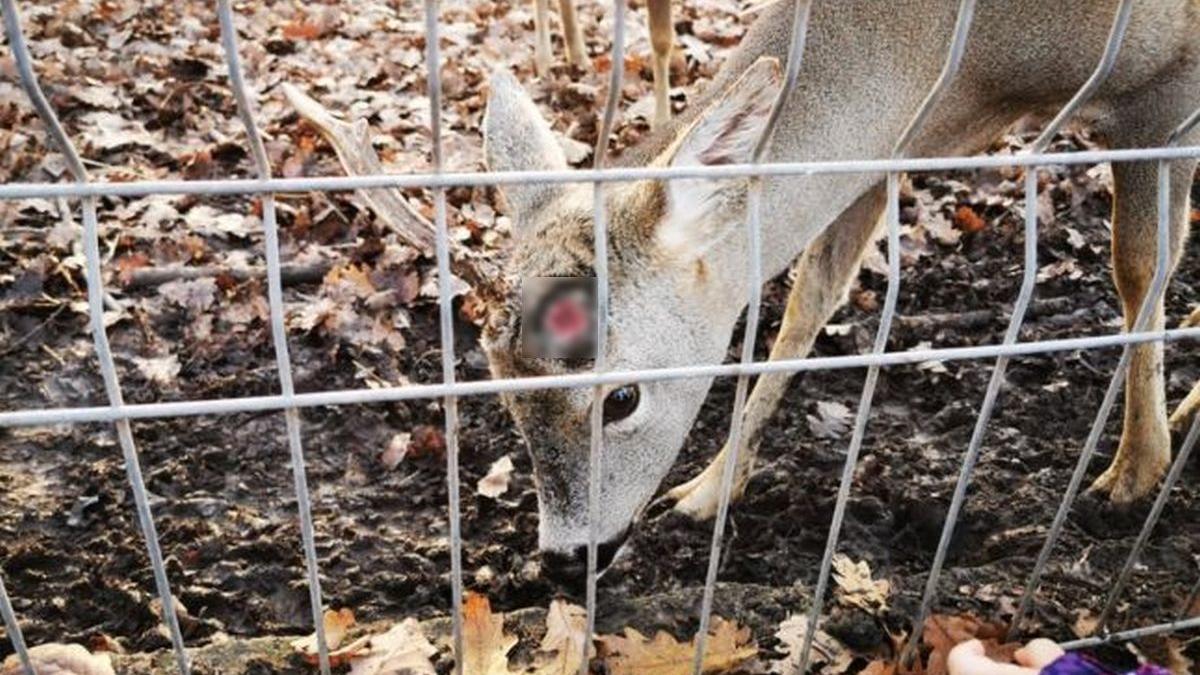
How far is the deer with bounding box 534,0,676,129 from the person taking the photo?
6.07 m

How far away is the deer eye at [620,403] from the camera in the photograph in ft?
9.28

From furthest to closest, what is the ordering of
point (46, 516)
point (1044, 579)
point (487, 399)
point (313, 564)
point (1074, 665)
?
point (487, 399) → point (46, 516) → point (1044, 579) → point (1074, 665) → point (313, 564)

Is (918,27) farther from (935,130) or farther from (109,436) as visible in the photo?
(109,436)

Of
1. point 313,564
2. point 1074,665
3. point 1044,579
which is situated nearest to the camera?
point 313,564

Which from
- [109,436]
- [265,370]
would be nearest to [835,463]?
[265,370]

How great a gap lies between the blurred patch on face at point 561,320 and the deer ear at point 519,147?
52 centimetres

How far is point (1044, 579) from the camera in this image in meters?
3.11

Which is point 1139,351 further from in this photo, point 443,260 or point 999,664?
point 443,260

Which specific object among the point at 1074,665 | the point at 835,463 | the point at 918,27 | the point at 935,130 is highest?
the point at 918,27

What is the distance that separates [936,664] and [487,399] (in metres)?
2.00

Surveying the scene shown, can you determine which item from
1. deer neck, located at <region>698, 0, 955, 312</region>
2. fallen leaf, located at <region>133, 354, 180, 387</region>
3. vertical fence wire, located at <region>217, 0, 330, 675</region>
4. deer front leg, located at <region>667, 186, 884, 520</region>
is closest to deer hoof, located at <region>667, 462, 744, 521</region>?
deer front leg, located at <region>667, 186, 884, 520</region>

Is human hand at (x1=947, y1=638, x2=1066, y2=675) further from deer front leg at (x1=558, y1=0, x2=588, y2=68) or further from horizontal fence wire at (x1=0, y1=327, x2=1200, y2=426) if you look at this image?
deer front leg at (x1=558, y1=0, x2=588, y2=68)

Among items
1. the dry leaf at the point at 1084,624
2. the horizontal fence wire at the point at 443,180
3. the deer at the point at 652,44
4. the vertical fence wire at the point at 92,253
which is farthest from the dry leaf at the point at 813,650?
the deer at the point at 652,44

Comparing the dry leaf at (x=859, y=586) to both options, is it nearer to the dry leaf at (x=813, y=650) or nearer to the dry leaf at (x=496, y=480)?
the dry leaf at (x=813, y=650)
